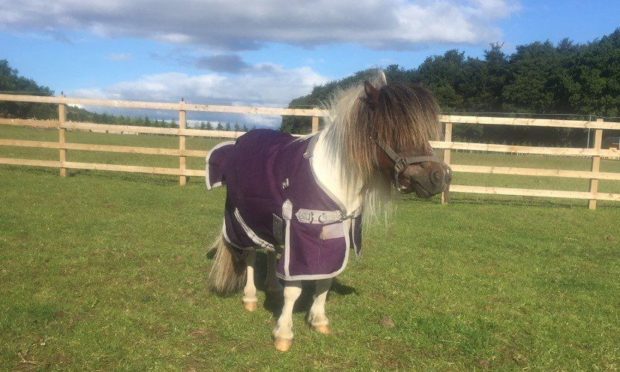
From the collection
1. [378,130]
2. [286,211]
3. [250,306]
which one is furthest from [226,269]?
[378,130]

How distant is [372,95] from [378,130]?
0.80 feet

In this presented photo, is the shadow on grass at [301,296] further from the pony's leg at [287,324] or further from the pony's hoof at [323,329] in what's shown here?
the pony's leg at [287,324]

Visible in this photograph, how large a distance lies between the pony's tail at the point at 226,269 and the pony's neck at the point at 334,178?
143 centimetres

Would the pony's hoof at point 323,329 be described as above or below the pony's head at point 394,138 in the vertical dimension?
below

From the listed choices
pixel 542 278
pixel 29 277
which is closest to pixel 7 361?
pixel 29 277

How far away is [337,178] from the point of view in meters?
3.47

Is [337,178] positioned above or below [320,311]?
above

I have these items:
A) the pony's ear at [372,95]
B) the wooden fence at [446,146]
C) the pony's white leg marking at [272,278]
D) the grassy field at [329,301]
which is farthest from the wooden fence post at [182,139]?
the pony's ear at [372,95]

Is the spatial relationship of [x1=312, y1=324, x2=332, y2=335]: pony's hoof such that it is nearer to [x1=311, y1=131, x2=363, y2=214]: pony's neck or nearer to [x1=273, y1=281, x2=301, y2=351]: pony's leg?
[x1=273, y1=281, x2=301, y2=351]: pony's leg

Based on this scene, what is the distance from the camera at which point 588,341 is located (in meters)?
3.95

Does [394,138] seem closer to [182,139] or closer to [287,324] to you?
[287,324]

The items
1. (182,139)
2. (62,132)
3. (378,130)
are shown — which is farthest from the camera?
(62,132)

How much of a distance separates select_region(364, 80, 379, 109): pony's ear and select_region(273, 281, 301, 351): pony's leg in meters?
1.34

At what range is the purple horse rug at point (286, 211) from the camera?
3.40 m
